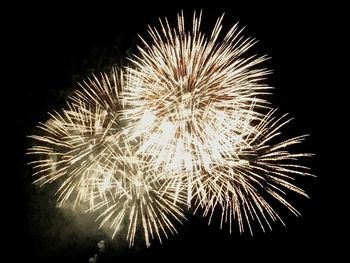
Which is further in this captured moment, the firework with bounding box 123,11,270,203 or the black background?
the black background

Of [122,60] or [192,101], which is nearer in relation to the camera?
[192,101]

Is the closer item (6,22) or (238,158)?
(238,158)

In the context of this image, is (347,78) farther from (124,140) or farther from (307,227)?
(124,140)

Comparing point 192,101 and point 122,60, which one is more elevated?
point 122,60

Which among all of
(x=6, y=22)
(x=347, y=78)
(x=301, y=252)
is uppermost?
(x=6, y=22)

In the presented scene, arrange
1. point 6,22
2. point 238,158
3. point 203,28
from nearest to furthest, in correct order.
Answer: point 238,158, point 203,28, point 6,22

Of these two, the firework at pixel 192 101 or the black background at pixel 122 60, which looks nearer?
the firework at pixel 192 101

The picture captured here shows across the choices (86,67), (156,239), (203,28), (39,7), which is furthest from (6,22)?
(156,239)

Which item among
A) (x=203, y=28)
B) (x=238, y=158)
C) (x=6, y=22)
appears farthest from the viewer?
(x=6, y=22)
